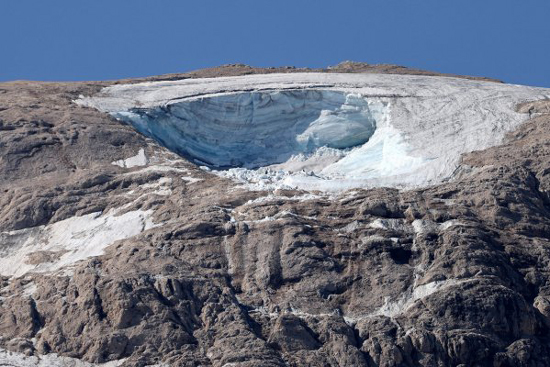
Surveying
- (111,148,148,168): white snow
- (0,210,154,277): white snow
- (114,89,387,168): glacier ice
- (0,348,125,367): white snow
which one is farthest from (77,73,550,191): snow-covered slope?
(0,348,125,367): white snow

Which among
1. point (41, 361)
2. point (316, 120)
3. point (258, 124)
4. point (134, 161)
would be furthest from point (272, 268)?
point (316, 120)

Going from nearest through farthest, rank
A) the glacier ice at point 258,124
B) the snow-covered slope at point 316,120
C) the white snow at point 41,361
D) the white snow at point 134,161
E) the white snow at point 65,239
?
the white snow at point 41,361, the white snow at point 65,239, the white snow at point 134,161, the snow-covered slope at point 316,120, the glacier ice at point 258,124

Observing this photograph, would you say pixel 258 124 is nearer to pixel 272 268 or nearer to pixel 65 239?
pixel 65 239

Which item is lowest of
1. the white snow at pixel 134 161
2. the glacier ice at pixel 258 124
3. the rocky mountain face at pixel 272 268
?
the rocky mountain face at pixel 272 268

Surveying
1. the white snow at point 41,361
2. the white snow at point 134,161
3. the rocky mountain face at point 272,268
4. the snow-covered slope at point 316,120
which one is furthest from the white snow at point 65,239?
the snow-covered slope at point 316,120

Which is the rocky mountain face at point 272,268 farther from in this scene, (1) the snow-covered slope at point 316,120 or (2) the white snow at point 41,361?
(1) the snow-covered slope at point 316,120

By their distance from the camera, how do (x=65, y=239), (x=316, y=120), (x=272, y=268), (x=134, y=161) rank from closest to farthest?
(x=272, y=268)
(x=65, y=239)
(x=134, y=161)
(x=316, y=120)

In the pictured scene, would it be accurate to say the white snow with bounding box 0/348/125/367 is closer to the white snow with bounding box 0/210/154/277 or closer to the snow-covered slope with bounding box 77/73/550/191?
the white snow with bounding box 0/210/154/277

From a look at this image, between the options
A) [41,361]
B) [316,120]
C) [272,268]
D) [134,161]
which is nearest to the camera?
[41,361]
